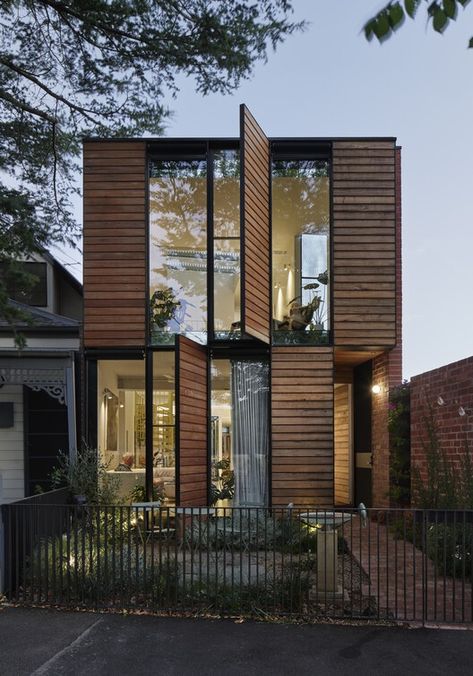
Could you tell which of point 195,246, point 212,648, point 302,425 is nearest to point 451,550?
point 212,648

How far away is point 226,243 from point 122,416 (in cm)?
312

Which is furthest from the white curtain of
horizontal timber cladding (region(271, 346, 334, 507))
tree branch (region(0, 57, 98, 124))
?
tree branch (region(0, 57, 98, 124))

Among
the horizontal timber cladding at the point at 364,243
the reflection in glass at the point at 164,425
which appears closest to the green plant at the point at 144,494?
the reflection in glass at the point at 164,425

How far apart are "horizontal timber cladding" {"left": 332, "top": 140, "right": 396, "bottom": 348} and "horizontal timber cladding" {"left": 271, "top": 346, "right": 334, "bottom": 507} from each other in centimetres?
61

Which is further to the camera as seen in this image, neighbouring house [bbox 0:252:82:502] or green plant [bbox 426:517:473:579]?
neighbouring house [bbox 0:252:82:502]

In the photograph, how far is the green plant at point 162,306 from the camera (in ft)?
31.3

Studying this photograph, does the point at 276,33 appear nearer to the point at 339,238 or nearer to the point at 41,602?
the point at 339,238

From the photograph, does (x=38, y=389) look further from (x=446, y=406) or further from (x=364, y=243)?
(x=446, y=406)

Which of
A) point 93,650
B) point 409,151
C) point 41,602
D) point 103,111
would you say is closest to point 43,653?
point 93,650

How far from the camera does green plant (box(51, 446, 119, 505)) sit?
8547 millimetres

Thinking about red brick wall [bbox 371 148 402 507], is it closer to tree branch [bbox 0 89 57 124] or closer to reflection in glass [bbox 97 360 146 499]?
reflection in glass [bbox 97 360 146 499]

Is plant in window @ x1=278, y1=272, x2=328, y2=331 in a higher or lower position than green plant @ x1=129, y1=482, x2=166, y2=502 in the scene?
higher

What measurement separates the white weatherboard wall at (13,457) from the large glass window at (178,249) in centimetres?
282

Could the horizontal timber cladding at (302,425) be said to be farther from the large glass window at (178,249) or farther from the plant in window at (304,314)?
the large glass window at (178,249)
